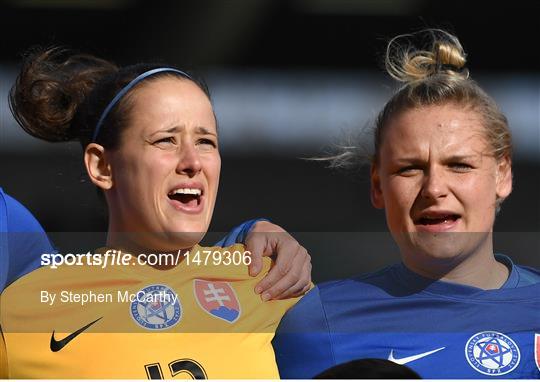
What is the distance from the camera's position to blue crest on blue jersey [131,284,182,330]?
283cm

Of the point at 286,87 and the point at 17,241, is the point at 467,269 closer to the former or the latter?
the point at 286,87

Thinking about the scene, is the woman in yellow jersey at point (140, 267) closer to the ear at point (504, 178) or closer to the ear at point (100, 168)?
the ear at point (100, 168)

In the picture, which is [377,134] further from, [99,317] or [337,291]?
[99,317]

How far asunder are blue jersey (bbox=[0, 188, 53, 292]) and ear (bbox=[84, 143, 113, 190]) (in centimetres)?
20

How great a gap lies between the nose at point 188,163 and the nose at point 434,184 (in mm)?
605

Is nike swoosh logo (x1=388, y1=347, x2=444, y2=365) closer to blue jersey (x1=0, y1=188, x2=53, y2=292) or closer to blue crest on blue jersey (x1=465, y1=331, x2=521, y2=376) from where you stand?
blue crest on blue jersey (x1=465, y1=331, x2=521, y2=376)

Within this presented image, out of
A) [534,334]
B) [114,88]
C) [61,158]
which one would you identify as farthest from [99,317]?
[534,334]

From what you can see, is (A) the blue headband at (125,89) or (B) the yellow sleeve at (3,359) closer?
(B) the yellow sleeve at (3,359)

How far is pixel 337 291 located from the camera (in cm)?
292

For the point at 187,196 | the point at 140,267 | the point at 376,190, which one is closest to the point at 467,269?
the point at 376,190

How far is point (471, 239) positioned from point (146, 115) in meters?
0.94

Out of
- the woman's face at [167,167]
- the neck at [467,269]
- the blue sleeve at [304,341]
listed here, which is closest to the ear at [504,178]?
the neck at [467,269]

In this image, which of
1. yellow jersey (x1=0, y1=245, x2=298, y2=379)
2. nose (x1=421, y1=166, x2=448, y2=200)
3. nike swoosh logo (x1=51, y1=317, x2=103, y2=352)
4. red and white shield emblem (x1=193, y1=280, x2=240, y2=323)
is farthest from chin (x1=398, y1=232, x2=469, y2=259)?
nike swoosh logo (x1=51, y1=317, x2=103, y2=352)

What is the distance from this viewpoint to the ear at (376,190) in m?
2.90
